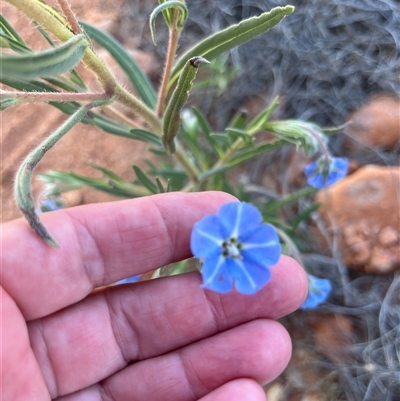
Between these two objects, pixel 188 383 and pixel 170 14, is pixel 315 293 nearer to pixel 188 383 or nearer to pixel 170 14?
pixel 188 383

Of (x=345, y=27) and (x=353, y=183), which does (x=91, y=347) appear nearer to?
(x=353, y=183)

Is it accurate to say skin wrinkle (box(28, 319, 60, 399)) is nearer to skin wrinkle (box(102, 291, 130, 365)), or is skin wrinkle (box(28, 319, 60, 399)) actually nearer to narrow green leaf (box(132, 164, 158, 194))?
skin wrinkle (box(102, 291, 130, 365))

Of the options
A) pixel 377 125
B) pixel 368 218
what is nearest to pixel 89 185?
pixel 368 218

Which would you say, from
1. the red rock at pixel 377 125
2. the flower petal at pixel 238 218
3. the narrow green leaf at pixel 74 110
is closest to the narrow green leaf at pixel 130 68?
the narrow green leaf at pixel 74 110

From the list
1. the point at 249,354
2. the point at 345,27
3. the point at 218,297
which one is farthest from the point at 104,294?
the point at 345,27

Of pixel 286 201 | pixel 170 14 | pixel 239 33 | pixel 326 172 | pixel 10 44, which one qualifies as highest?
pixel 10 44

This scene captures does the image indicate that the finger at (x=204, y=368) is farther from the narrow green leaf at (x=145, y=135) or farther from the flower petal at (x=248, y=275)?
the narrow green leaf at (x=145, y=135)

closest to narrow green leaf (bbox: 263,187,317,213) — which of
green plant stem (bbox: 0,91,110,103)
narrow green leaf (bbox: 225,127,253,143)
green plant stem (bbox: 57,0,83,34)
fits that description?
narrow green leaf (bbox: 225,127,253,143)
